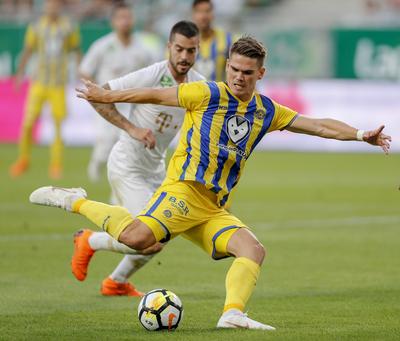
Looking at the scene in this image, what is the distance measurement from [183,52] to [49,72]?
35.4ft

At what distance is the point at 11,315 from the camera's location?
7895 millimetres

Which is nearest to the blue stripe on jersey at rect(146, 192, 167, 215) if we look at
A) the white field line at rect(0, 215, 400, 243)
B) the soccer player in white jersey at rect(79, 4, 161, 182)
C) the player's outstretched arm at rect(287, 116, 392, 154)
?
the player's outstretched arm at rect(287, 116, 392, 154)

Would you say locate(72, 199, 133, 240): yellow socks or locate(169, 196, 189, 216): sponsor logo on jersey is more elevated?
locate(169, 196, 189, 216): sponsor logo on jersey

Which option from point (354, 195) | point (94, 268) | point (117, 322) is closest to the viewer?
point (117, 322)

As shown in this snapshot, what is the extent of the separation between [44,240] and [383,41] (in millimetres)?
17252

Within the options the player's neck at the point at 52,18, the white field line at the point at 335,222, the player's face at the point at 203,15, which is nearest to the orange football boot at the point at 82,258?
the player's face at the point at 203,15

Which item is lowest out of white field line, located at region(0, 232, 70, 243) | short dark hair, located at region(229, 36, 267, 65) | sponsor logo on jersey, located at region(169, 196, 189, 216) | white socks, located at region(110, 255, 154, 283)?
white field line, located at region(0, 232, 70, 243)

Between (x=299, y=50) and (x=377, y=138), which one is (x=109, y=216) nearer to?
(x=377, y=138)

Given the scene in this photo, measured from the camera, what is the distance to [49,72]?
19.4 meters

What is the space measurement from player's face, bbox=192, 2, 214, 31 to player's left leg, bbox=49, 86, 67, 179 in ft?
21.9

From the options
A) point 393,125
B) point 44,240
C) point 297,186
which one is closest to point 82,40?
point 393,125

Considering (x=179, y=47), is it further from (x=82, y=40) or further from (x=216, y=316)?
(x=82, y=40)

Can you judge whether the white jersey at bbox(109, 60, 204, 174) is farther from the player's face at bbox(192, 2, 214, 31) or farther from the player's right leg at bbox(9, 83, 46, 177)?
the player's right leg at bbox(9, 83, 46, 177)

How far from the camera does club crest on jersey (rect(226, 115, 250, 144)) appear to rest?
7.70m
